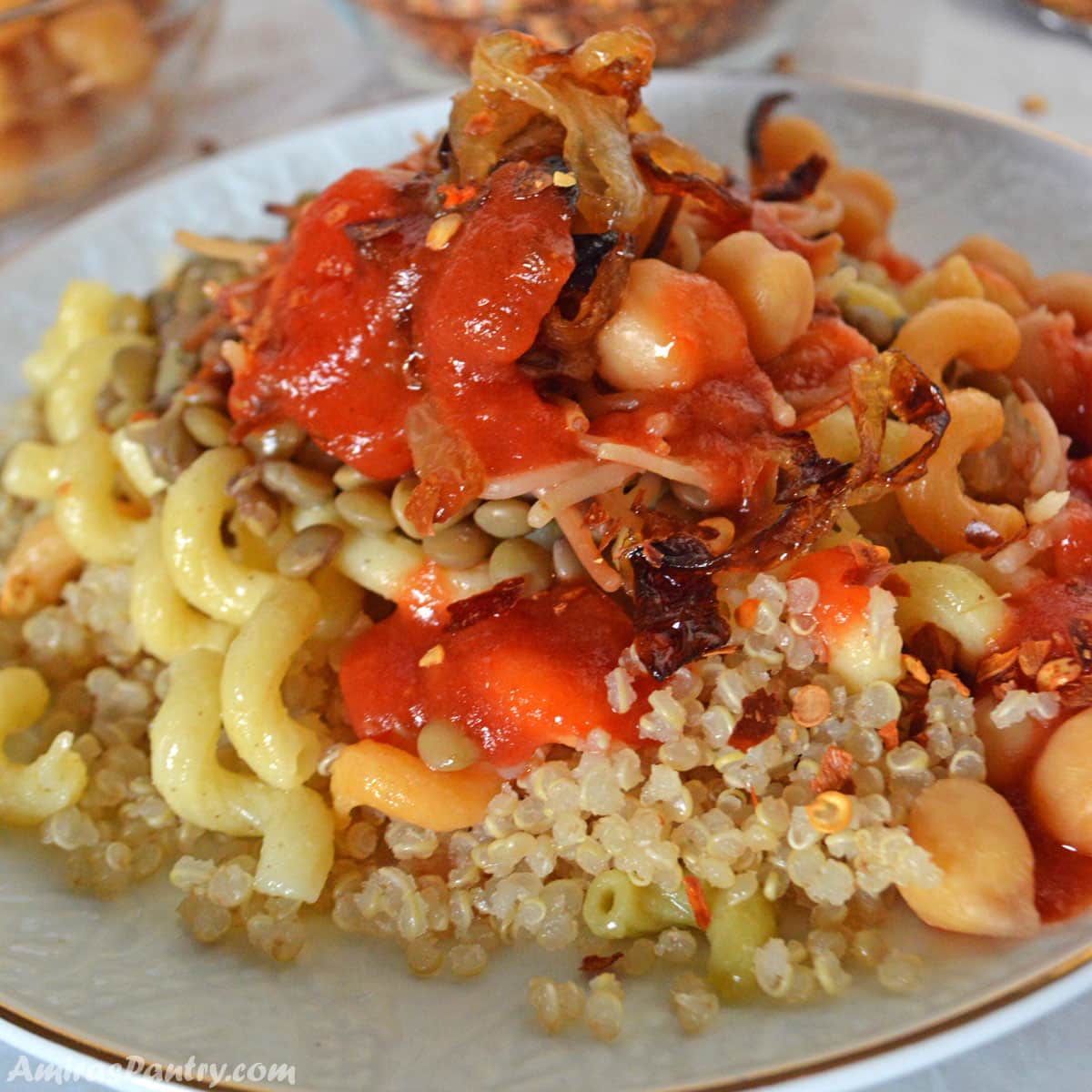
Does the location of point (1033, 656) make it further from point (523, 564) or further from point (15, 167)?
point (15, 167)

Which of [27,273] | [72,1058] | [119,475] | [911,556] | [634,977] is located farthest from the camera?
[27,273]

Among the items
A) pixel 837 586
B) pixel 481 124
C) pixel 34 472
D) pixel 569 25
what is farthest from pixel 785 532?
pixel 569 25

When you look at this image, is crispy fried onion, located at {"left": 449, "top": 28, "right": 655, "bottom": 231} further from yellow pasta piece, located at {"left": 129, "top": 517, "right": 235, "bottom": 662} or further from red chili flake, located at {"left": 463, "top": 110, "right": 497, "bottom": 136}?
yellow pasta piece, located at {"left": 129, "top": 517, "right": 235, "bottom": 662}

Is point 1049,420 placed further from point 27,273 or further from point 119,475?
point 27,273

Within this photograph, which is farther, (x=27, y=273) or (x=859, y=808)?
(x=27, y=273)

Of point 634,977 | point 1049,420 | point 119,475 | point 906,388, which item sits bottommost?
point 634,977

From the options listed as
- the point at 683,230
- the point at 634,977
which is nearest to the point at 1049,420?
the point at 683,230

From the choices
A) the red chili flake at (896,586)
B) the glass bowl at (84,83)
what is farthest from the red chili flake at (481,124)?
the glass bowl at (84,83)
